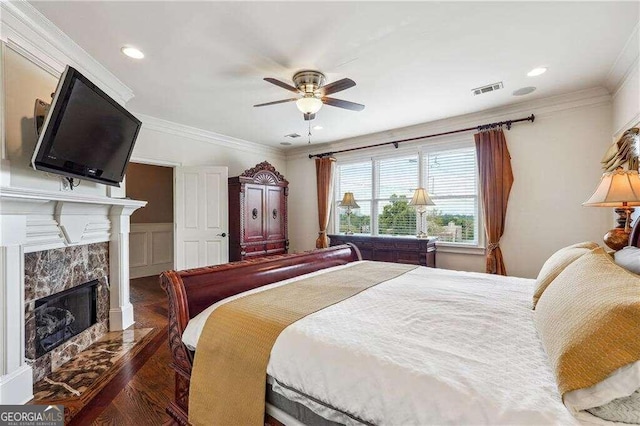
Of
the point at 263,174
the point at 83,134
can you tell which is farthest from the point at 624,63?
the point at 83,134

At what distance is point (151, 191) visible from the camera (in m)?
6.00

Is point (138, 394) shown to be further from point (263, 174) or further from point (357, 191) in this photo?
point (357, 191)

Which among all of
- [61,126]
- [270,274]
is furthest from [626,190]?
[61,126]

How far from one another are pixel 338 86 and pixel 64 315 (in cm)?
308

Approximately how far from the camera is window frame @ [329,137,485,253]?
3869mm

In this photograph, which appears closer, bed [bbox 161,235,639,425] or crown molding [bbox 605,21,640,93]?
bed [bbox 161,235,639,425]

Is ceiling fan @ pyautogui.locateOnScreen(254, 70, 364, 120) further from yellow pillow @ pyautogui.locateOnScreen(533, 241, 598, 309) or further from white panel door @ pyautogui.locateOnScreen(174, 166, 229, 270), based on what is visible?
white panel door @ pyautogui.locateOnScreen(174, 166, 229, 270)

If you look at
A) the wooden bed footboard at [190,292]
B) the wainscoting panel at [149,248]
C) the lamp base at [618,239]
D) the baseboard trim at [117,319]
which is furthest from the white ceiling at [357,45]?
the wainscoting panel at [149,248]

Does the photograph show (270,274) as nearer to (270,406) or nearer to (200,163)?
(270,406)

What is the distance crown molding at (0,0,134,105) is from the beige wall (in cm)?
360

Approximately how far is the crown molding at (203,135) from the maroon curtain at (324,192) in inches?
43.5

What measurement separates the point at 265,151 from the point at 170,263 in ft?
10.7

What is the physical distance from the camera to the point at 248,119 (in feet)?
12.9

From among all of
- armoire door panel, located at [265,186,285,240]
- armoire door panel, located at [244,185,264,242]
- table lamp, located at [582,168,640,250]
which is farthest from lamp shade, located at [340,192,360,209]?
table lamp, located at [582,168,640,250]
